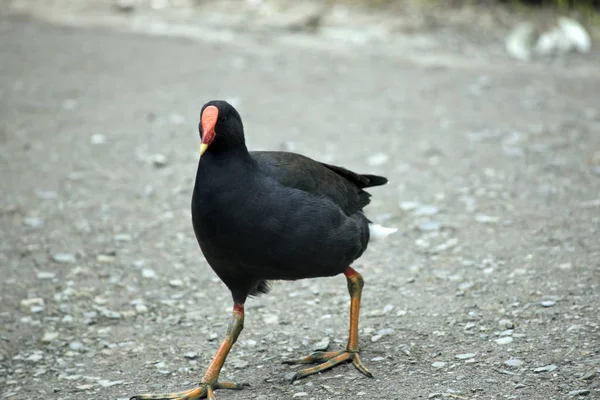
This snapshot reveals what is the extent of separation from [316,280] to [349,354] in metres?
1.31

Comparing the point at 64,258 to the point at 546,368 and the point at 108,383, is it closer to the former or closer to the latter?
the point at 108,383


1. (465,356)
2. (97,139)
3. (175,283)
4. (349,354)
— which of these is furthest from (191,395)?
(97,139)

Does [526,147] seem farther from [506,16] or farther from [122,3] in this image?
[122,3]

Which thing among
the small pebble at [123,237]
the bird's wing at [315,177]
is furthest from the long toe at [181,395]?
the small pebble at [123,237]

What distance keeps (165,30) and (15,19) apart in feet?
8.40

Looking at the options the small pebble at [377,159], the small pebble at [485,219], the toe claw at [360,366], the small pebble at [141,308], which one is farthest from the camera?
the small pebble at [377,159]

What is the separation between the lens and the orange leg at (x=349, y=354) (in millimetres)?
4281

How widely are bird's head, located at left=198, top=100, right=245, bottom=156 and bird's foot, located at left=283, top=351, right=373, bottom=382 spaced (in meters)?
1.32

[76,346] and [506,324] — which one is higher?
[506,324]

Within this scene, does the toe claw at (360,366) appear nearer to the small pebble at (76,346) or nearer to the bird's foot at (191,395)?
the bird's foot at (191,395)

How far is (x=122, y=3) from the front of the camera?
1254 cm

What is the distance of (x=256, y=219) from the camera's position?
12.2 feet

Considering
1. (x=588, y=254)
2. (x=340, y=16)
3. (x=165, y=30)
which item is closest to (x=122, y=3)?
(x=165, y=30)

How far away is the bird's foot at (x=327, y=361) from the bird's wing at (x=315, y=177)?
79cm
